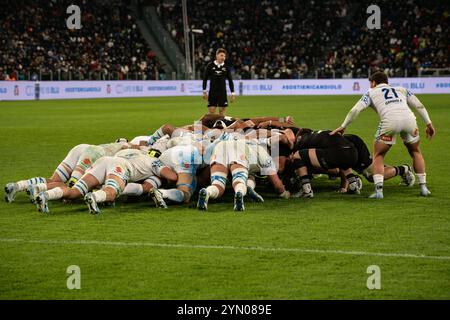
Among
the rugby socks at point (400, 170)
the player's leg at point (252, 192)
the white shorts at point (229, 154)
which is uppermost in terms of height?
the white shorts at point (229, 154)

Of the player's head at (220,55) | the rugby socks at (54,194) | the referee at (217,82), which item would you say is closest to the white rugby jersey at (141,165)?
the rugby socks at (54,194)

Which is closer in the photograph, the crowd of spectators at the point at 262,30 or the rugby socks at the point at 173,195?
the rugby socks at the point at 173,195

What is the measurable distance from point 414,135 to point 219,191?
3106mm

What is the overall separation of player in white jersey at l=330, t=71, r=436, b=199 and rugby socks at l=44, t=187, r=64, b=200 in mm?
4030

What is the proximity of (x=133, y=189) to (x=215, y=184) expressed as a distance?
1.11m

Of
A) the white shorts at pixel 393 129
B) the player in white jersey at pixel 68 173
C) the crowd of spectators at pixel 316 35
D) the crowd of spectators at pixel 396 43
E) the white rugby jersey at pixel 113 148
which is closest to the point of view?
the player in white jersey at pixel 68 173

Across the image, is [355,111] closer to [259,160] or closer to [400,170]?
[259,160]

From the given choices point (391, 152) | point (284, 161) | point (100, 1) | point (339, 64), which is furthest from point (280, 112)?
point (100, 1)

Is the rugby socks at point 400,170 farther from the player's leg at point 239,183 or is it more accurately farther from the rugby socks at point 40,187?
the rugby socks at point 40,187

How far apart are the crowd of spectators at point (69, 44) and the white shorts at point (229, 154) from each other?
120 feet

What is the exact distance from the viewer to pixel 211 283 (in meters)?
6.50

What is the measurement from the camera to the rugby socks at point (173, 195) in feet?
34.0

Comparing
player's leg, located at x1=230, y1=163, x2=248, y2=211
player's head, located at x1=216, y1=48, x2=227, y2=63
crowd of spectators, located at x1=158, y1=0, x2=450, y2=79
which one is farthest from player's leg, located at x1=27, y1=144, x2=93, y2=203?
crowd of spectators, located at x1=158, y1=0, x2=450, y2=79
